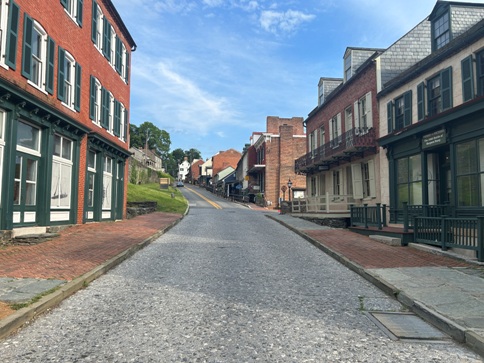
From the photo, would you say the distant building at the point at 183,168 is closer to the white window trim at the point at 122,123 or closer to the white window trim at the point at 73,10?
the white window trim at the point at 122,123

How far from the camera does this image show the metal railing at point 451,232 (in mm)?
8838

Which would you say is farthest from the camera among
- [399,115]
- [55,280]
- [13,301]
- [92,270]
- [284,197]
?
[284,197]

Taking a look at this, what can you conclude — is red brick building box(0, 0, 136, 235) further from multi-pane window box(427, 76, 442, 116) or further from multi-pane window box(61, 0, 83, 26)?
multi-pane window box(427, 76, 442, 116)

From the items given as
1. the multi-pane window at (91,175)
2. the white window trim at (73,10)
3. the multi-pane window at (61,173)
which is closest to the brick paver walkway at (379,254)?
the multi-pane window at (61,173)

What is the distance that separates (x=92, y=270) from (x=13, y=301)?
7.46 feet

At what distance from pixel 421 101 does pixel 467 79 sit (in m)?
2.53

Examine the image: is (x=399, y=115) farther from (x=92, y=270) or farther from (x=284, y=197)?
(x=284, y=197)

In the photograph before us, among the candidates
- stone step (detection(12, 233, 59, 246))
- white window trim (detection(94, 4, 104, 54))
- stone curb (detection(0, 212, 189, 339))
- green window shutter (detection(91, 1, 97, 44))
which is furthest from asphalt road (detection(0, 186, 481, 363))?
white window trim (detection(94, 4, 104, 54))

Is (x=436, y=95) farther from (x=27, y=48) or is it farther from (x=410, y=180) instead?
(x=27, y=48)

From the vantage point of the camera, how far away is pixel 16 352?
407 centimetres

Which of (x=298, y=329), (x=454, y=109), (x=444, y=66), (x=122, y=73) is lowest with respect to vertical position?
(x=298, y=329)

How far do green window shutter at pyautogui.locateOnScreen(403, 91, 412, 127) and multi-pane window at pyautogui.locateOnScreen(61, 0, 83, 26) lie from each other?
13102mm

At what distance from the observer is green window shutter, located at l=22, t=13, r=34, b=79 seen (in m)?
11.0

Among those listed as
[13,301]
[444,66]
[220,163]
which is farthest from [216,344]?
[220,163]
